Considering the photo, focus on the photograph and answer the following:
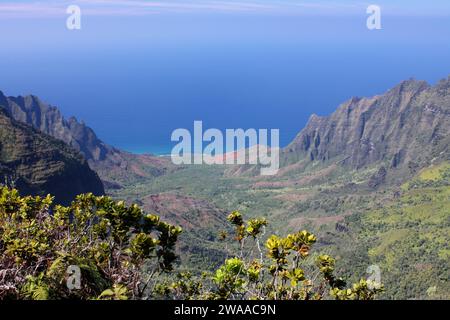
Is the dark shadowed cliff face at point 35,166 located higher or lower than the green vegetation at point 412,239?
higher

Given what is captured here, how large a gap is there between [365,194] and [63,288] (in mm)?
168946

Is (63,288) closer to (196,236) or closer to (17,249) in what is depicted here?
(17,249)

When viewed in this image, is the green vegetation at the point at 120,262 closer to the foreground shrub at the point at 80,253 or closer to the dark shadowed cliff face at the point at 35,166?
the foreground shrub at the point at 80,253

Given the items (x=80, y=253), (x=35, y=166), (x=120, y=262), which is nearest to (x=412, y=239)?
(x=35, y=166)

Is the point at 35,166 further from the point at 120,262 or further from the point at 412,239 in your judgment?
the point at 120,262

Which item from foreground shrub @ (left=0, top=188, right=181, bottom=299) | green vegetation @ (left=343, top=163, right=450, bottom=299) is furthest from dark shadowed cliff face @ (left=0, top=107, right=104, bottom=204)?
foreground shrub @ (left=0, top=188, right=181, bottom=299)

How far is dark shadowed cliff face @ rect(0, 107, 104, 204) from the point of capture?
288 ft

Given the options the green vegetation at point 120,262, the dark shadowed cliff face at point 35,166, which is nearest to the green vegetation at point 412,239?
the dark shadowed cliff face at point 35,166

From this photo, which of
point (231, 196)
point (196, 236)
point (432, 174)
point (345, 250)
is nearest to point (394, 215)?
point (345, 250)

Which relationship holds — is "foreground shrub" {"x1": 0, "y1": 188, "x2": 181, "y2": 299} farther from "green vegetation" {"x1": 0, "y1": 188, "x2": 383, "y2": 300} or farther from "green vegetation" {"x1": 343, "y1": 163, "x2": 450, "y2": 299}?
"green vegetation" {"x1": 343, "y1": 163, "x2": 450, "y2": 299}

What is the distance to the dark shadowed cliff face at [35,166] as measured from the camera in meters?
87.7

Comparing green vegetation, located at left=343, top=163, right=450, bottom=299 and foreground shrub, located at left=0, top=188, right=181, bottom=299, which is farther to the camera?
green vegetation, located at left=343, top=163, right=450, bottom=299

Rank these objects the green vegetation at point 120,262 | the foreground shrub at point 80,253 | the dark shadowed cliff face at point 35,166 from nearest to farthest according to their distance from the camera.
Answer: the foreground shrub at point 80,253 → the green vegetation at point 120,262 → the dark shadowed cliff face at point 35,166

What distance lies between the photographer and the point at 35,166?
94.3m
